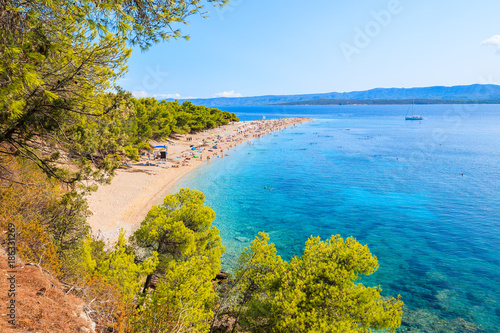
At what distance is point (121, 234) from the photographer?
12016mm

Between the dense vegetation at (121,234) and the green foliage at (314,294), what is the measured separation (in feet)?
0.17

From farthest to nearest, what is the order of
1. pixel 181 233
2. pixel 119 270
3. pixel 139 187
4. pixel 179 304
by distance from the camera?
pixel 139 187 < pixel 181 233 < pixel 119 270 < pixel 179 304

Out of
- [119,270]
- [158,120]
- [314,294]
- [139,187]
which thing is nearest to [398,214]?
[314,294]

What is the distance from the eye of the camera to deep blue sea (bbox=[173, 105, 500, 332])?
1864 cm

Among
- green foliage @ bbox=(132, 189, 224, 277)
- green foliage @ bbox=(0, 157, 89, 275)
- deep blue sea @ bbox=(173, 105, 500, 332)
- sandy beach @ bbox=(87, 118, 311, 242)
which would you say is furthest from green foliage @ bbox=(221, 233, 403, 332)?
sandy beach @ bbox=(87, 118, 311, 242)

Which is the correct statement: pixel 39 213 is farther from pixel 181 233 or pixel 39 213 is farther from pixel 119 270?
pixel 181 233

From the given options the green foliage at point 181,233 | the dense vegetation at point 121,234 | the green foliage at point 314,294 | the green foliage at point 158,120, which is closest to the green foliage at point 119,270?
the dense vegetation at point 121,234

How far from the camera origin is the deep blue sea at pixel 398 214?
1864 centimetres

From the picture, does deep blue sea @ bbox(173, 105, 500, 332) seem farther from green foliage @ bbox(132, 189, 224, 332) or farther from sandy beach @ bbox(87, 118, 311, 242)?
green foliage @ bbox(132, 189, 224, 332)

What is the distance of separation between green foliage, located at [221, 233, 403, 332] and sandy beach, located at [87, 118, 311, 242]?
370 inches

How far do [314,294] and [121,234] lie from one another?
9154 mm

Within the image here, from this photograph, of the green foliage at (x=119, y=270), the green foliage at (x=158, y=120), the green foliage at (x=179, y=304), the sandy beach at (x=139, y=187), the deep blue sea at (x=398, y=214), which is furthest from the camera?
the green foliage at (x=158, y=120)

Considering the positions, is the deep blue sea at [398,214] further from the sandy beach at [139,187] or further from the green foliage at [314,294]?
the green foliage at [314,294]

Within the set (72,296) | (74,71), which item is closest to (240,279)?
(72,296)
